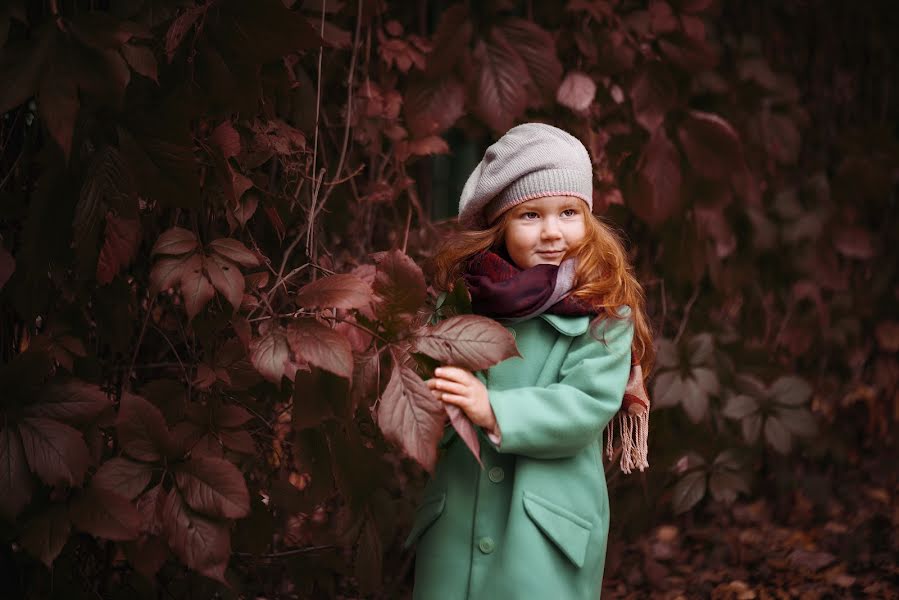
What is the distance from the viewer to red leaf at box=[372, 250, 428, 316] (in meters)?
1.44

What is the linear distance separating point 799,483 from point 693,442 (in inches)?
28.5

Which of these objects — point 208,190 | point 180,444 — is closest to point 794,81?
point 208,190

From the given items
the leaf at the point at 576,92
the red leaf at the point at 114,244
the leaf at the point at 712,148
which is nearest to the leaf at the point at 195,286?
the red leaf at the point at 114,244

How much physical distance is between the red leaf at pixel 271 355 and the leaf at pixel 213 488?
0.20m

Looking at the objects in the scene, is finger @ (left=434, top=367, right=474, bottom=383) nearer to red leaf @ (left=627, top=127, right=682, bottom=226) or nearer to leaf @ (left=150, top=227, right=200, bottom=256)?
leaf @ (left=150, top=227, right=200, bottom=256)

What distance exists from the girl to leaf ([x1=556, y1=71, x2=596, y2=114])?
656 millimetres

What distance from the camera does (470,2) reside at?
6.75ft

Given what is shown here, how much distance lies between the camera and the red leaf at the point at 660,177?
2336mm

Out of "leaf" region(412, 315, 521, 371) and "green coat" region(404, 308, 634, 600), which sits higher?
"leaf" region(412, 315, 521, 371)

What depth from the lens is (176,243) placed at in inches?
59.7

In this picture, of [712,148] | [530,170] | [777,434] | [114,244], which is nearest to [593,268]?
[530,170]

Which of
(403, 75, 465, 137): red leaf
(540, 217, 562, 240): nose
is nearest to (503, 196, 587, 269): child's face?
(540, 217, 562, 240): nose

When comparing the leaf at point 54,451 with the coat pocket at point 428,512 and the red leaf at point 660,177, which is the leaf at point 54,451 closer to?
the coat pocket at point 428,512

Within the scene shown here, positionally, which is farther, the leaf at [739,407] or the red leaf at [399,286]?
the leaf at [739,407]
